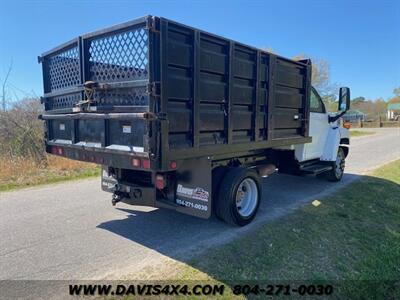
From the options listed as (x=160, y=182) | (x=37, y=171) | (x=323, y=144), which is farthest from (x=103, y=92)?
(x=37, y=171)

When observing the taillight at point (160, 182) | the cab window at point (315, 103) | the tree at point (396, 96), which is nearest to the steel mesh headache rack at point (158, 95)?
the taillight at point (160, 182)

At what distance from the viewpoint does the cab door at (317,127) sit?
680 centimetres

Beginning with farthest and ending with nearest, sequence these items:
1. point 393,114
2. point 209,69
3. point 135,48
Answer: point 393,114, point 209,69, point 135,48

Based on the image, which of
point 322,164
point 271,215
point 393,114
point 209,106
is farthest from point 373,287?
point 393,114

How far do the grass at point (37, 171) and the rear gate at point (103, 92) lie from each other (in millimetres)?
3058

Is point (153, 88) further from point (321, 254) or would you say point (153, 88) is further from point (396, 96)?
point (396, 96)

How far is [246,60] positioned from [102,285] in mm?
3531

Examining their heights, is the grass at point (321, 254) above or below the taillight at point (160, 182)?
below

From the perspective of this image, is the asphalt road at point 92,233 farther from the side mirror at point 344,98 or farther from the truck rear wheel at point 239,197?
the side mirror at point 344,98

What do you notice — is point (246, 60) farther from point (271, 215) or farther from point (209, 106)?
point (271, 215)

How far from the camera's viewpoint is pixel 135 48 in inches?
141

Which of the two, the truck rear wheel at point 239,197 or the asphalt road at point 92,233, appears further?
the truck rear wheel at point 239,197

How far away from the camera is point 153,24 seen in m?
3.31

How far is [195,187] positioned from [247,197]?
1205 millimetres
